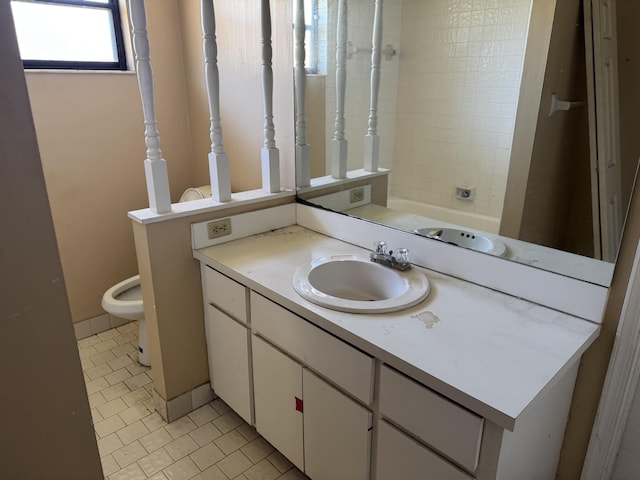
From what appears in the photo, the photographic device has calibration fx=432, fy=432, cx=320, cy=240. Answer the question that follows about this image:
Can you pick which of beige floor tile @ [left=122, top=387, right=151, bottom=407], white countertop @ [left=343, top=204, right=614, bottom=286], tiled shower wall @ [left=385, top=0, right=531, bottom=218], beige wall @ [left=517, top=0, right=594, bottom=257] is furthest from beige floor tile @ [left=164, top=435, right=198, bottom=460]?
beige wall @ [left=517, top=0, right=594, bottom=257]

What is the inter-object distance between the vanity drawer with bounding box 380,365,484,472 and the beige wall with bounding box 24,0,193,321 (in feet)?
6.23

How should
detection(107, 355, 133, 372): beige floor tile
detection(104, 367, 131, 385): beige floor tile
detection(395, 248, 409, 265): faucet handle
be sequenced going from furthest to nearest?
detection(107, 355, 133, 372): beige floor tile
detection(104, 367, 131, 385): beige floor tile
detection(395, 248, 409, 265): faucet handle

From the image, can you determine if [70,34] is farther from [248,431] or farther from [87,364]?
[248,431]

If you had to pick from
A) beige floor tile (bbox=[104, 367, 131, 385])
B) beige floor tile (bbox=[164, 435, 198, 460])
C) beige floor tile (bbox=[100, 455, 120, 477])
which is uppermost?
beige floor tile (bbox=[104, 367, 131, 385])

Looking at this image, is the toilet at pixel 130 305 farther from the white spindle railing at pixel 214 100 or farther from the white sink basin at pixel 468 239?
the white sink basin at pixel 468 239

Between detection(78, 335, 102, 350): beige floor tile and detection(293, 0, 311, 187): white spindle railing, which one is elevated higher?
detection(293, 0, 311, 187): white spindle railing

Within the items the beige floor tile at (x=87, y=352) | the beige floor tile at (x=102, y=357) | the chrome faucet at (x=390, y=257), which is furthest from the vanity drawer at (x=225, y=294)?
the beige floor tile at (x=87, y=352)

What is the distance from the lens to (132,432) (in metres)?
1.77

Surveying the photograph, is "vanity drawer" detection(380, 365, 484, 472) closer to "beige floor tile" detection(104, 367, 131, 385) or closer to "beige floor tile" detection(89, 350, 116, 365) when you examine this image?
"beige floor tile" detection(104, 367, 131, 385)

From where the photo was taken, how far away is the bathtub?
54.2 inches

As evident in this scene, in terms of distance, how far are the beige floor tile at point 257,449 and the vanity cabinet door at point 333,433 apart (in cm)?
30

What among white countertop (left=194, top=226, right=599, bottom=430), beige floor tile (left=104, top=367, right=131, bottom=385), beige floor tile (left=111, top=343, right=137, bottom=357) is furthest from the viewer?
beige floor tile (left=111, top=343, right=137, bottom=357)

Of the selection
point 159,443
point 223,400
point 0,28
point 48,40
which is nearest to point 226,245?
point 223,400

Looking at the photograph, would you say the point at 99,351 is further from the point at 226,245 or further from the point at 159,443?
the point at 226,245
